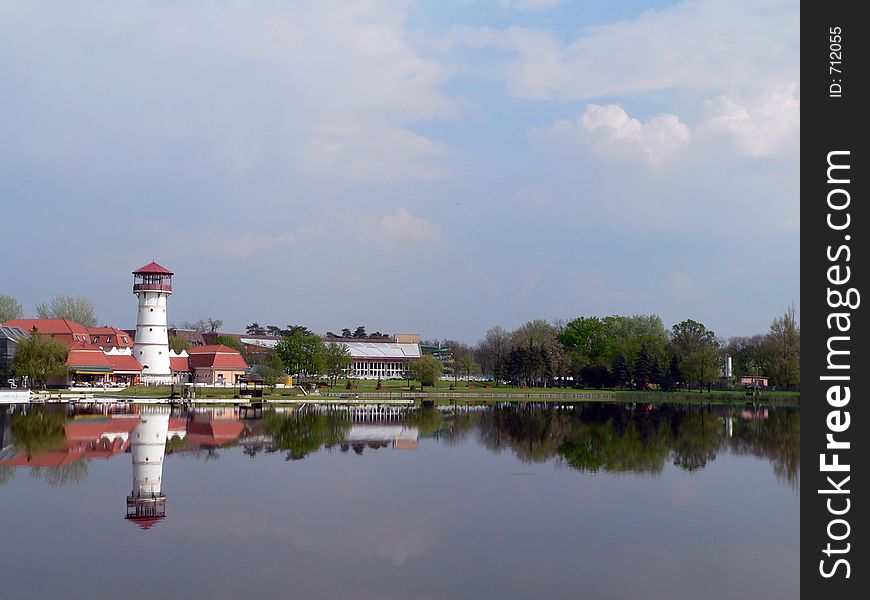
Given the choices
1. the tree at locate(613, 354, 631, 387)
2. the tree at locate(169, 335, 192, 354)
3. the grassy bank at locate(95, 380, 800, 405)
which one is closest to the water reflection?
the grassy bank at locate(95, 380, 800, 405)

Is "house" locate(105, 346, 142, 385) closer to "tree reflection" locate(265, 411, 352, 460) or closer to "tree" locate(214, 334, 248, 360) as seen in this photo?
"tree reflection" locate(265, 411, 352, 460)

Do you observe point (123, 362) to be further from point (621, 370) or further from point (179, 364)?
point (621, 370)

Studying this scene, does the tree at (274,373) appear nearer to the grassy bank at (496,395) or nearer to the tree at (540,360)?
the grassy bank at (496,395)

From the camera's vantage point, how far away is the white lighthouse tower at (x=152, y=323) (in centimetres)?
6481

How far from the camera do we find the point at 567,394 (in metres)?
70.0

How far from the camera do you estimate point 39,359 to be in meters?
57.8

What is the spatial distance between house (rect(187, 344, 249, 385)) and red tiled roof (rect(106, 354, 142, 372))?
750cm

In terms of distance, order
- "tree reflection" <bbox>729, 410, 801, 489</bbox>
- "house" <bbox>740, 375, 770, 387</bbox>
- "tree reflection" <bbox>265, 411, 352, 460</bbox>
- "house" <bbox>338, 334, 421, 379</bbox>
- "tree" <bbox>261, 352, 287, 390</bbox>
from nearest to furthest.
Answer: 1. "tree reflection" <bbox>729, 410, 801, 489</bbox>
2. "tree reflection" <bbox>265, 411, 352, 460</bbox>
3. "tree" <bbox>261, 352, 287, 390</bbox>
4. "house" <bbox>740, 375, 770, 387</bbox>
5. "house" <bbox>338, 334, 421, 379</bbox>

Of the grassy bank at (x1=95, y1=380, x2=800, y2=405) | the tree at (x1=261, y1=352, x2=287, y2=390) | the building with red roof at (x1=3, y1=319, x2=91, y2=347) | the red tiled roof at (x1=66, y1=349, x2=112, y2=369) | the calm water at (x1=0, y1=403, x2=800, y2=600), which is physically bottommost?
the grassy bank at (x1=95, y1=380, x2=800, y2=405)

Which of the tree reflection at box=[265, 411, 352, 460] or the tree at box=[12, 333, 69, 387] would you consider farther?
the tree at box=[12, 333, 69, 387]

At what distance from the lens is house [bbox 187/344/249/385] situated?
7256 centimetres

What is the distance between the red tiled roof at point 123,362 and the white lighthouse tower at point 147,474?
89.7ft
